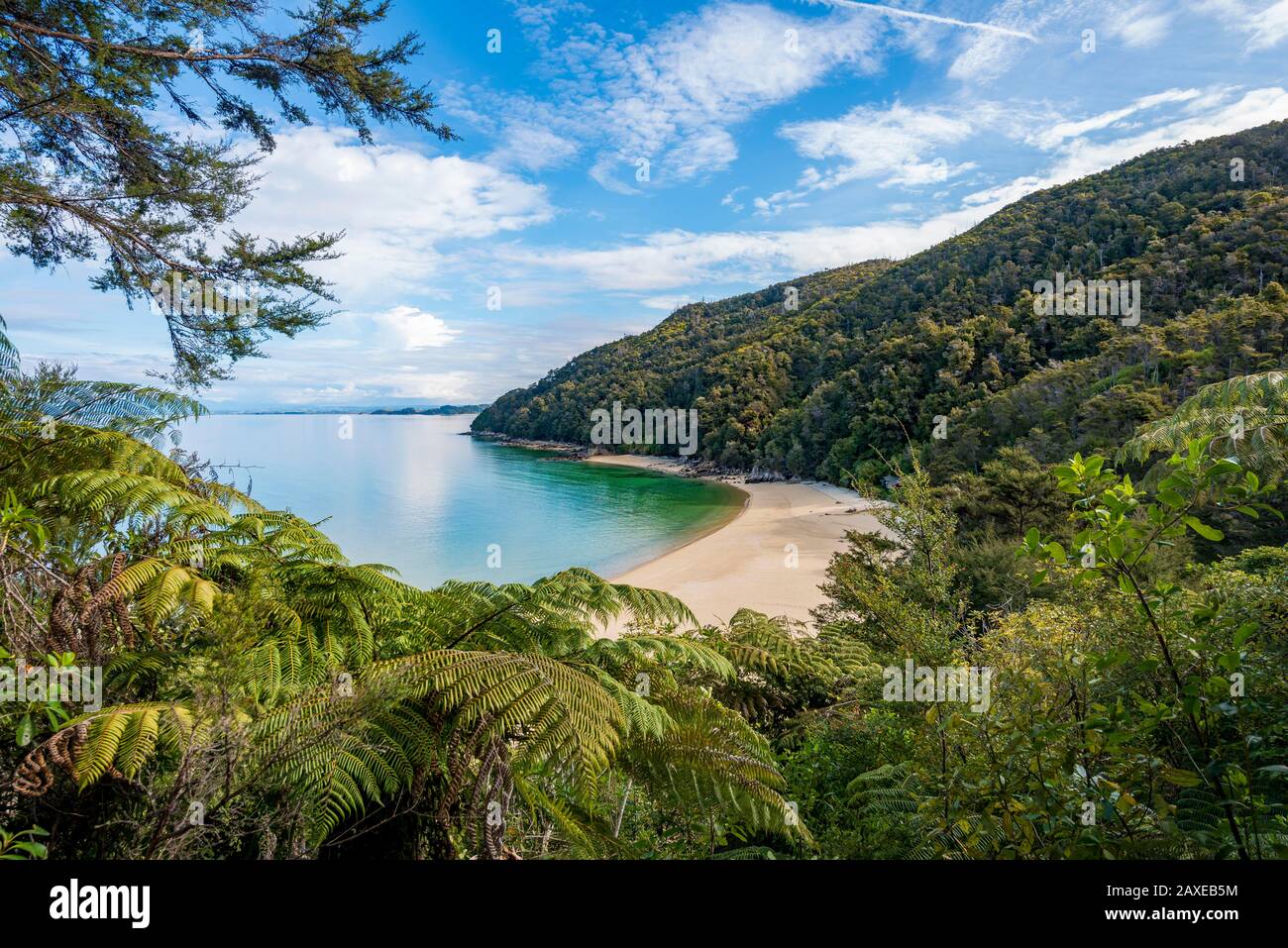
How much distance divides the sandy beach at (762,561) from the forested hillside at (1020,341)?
410 cm

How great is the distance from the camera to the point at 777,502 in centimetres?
3725

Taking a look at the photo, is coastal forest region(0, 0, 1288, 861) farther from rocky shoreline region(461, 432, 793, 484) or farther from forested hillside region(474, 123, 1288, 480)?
rocky shoreline region(461, 432, 793, 484)

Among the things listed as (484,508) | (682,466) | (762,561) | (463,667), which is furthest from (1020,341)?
(463,667)

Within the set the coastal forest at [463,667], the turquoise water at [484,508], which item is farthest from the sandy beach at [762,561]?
the coastal forest at [463,667]

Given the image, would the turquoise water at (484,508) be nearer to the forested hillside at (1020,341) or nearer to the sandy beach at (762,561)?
the sandy beach at (762,561)

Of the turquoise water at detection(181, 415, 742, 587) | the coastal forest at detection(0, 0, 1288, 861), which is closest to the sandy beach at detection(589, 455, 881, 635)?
the turquoise water at detection(181, 415, 742, 587)

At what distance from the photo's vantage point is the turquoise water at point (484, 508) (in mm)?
23625

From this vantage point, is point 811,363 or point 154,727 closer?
point 154,727

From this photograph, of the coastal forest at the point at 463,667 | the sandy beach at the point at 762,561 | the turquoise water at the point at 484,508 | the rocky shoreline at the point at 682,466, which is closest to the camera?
the coastal forest at the point at 463,667

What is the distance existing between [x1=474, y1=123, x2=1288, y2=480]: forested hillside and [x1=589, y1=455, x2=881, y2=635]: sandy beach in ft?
13.5

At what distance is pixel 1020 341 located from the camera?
40.0 metres

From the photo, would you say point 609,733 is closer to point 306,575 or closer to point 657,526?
point 306,575
